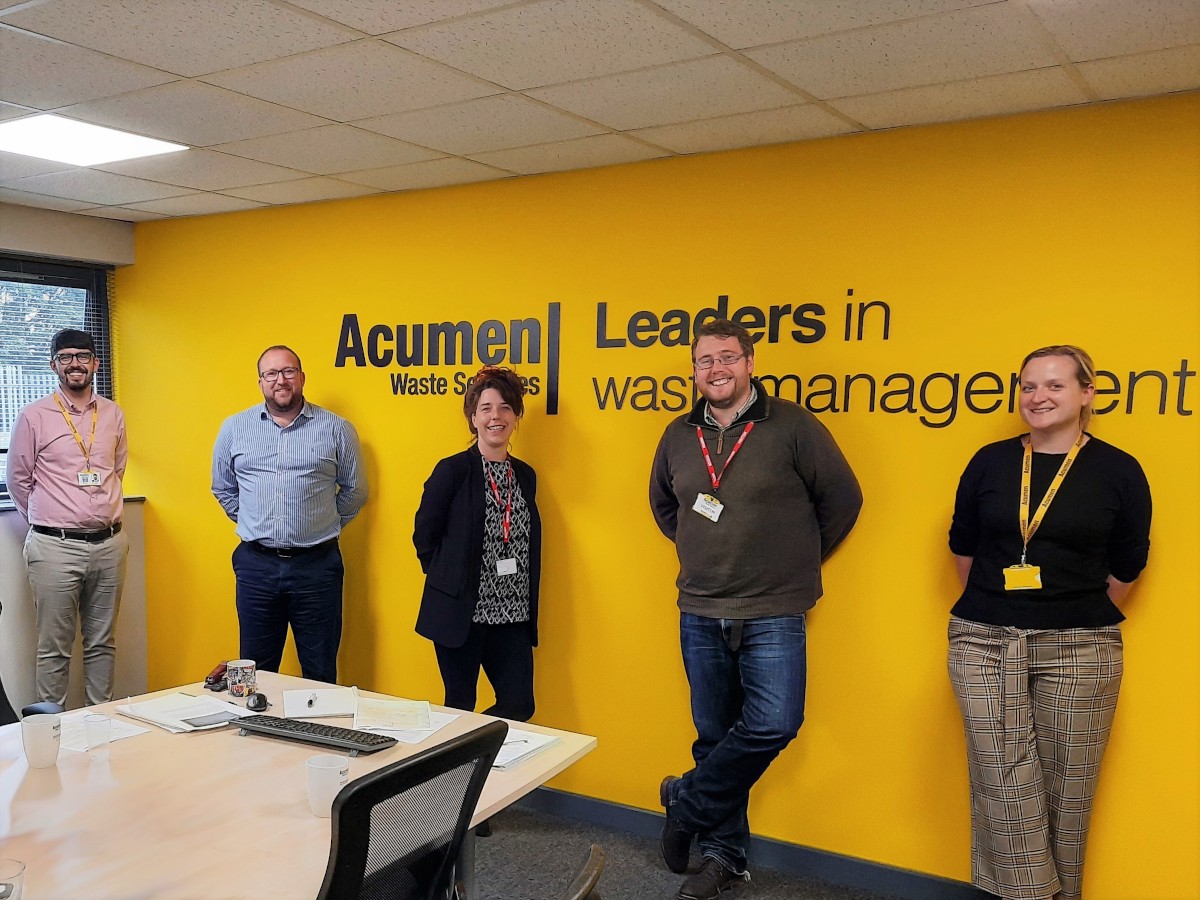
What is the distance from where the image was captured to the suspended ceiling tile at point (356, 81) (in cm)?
259

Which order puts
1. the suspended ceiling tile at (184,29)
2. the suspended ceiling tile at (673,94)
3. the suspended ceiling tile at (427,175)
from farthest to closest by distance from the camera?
the suspended ceiling tile at (427,175), the suspended ceiling tile at (673,94), the suspended ceiling tile at (184,29)

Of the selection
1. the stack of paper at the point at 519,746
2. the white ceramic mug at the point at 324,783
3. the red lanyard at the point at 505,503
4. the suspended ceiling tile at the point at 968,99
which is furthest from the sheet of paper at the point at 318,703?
the suspended ceiling tile at the point at 968,99

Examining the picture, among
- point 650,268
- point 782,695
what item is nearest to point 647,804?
point 782,695

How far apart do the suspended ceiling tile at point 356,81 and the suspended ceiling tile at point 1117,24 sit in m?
1.53

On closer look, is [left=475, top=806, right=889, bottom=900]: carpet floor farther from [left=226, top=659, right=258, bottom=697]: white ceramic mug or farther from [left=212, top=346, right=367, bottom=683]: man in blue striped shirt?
[left=212, top=346, right=367, bottom=683]: man in blue striped shirt

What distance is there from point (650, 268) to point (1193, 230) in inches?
71.6

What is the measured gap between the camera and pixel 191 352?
5191 mm

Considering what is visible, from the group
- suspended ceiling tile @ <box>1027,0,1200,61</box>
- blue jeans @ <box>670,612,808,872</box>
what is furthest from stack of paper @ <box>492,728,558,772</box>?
suspended ceiling tile @ <box>1027,0,1200,61</box>

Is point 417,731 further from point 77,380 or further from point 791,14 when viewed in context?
point 77,380

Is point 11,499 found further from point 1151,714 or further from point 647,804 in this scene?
point 1151,714

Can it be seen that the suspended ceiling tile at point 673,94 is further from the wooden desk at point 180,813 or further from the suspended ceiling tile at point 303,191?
the wooden desk at point 180,813

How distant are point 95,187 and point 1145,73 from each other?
4164 millimetres

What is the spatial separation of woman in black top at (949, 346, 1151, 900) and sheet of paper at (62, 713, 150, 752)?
94.8 inches

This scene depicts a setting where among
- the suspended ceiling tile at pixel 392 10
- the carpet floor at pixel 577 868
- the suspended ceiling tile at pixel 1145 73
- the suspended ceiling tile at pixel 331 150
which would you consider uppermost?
the suspended ceiling tile at pixel 1145 73
